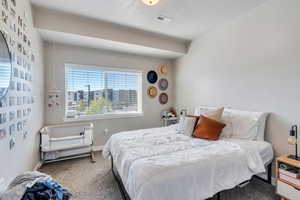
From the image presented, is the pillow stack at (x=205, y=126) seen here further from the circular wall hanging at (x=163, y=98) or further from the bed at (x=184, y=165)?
the circular wall hanging at (x=163, y=98)

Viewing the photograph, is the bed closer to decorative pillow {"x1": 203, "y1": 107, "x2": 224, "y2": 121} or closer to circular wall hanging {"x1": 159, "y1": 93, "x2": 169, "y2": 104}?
decorative pillow {"x1": 203, "y1": 107, "x2": 224, "y2": 121}

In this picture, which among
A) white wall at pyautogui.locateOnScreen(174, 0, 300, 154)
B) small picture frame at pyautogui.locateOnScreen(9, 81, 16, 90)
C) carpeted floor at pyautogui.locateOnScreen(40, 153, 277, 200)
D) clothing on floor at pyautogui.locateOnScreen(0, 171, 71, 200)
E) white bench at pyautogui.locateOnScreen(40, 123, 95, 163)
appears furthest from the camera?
white bench at pyautogui.locateOnScreen(40, 123, 95, 163)

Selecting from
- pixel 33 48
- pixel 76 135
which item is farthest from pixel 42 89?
pixel 76 135

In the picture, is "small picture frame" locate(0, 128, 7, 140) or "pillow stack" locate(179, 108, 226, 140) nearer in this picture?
"small picture frame" locate(0, 128, 7, 140)

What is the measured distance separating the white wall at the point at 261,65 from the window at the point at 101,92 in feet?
6.05

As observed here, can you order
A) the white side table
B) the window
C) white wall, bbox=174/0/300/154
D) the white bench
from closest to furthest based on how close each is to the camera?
white wall, bbox=174/0/300/154 → the white bench → the window → the white side table

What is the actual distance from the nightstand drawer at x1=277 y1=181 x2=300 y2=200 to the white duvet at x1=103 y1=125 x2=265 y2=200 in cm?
23

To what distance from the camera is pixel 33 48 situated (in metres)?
2.30

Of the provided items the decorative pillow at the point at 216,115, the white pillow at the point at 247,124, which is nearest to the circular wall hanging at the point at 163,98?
the decorative pillow at the point at 216,115

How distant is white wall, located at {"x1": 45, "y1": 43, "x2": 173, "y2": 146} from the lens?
3.04 m

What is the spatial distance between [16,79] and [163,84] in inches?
127

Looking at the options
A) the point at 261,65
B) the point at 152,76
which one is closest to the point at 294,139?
the point at 261,65

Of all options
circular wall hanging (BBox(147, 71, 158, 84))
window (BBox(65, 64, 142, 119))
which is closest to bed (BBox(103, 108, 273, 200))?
window (BBox(65, 64, 142, 119))

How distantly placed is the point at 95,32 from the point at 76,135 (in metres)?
2.10
